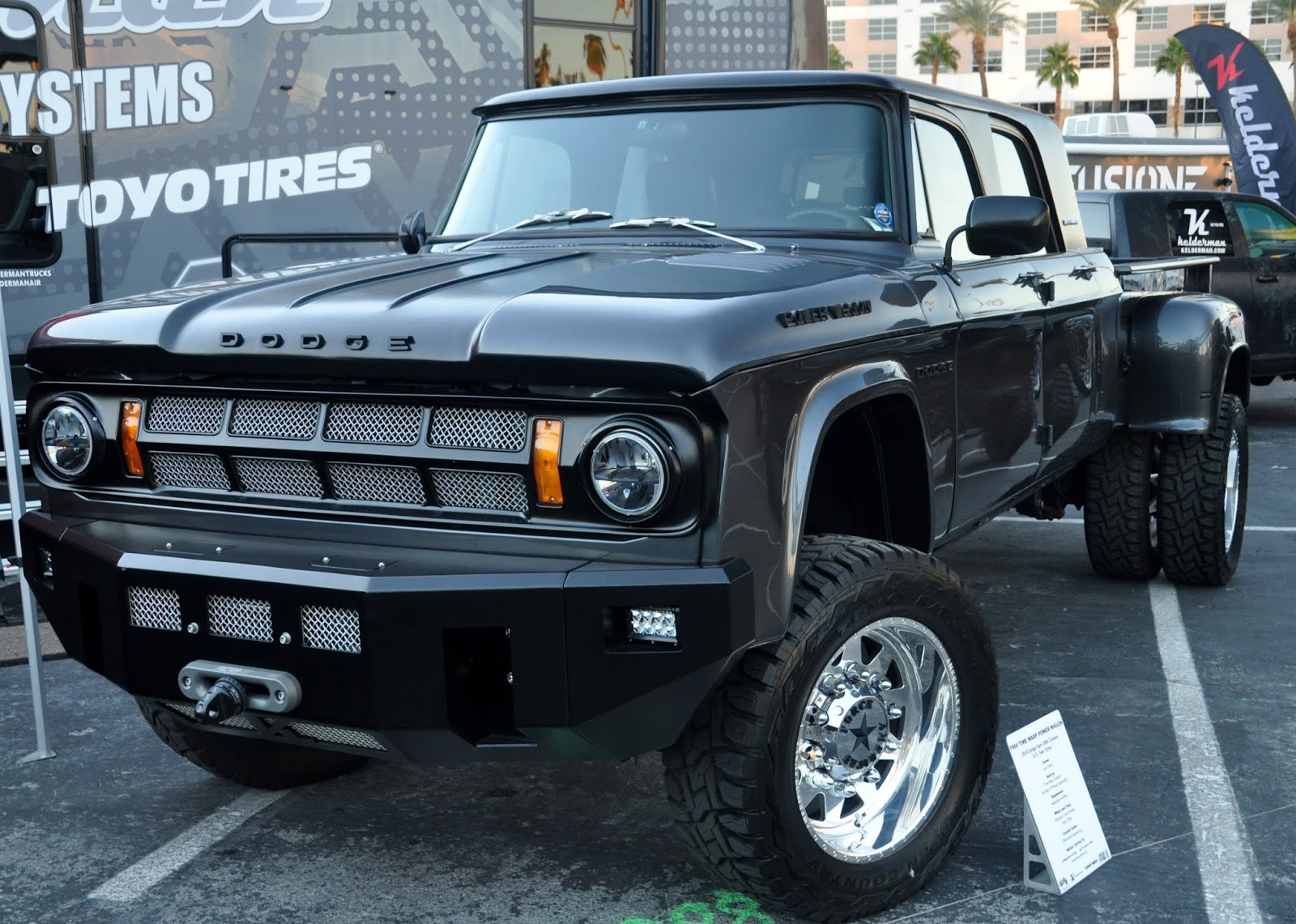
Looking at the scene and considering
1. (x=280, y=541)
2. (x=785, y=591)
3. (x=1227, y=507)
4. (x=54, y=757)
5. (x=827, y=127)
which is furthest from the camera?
(x=1227, y=507)

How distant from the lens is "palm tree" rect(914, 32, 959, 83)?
3285 inches

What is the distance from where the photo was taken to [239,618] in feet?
9.48

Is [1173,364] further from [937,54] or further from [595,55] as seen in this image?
[937,54]

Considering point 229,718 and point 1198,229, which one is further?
point 1198,229

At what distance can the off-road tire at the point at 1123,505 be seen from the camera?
5.94 meters

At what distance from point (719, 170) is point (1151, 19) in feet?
272

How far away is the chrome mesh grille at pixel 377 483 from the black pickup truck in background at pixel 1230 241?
376 inches

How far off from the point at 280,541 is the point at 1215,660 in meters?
3.58

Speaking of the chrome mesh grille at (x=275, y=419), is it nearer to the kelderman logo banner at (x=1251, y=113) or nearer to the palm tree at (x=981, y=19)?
the kelderman logo banner at (x=1251, y=113)

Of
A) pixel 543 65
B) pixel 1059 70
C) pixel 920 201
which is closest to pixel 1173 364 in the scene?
pixel 920 201

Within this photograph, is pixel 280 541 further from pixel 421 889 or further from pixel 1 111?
pixel 1 111

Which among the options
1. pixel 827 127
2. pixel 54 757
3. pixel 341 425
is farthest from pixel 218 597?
pixel 827 127

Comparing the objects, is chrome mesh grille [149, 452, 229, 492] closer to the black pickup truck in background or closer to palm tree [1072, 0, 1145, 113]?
the black pickup truck in background

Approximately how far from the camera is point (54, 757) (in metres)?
4.34
